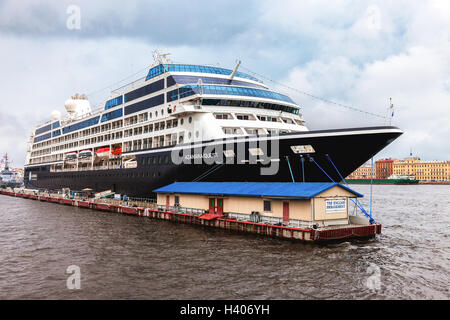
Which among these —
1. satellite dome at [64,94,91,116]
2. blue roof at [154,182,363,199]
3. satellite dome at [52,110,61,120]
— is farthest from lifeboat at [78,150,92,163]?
blue roof at [154,182,363,199]

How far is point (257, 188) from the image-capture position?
94.6ft

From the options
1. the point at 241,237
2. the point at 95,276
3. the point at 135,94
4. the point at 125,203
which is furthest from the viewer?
the point at 135,94

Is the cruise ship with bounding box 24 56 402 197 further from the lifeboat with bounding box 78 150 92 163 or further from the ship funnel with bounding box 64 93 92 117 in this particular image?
the ship funnel with bounding box 64 93 92 117

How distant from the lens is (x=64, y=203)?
55.6m

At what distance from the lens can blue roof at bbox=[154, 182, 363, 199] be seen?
25231 millimetres

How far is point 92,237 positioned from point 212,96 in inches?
678

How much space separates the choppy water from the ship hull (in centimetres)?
587

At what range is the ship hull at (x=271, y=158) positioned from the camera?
25.5 metres

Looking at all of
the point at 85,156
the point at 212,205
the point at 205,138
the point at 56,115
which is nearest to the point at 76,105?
the point at 56,115

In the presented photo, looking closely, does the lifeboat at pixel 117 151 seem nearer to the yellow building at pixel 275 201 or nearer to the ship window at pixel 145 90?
the ship window at pixel 145 90

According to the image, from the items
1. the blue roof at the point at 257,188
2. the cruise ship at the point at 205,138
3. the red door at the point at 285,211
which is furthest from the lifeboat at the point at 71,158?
the red door at the point at 285,211

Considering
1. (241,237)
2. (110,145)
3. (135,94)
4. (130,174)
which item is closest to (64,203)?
(110,145)

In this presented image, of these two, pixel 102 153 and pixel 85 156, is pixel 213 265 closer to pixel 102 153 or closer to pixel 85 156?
pixel 102 153
